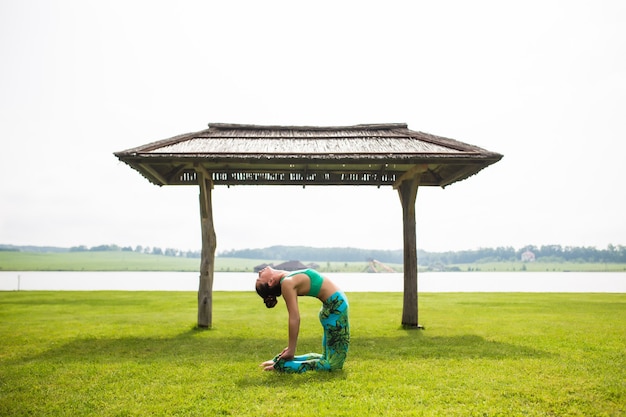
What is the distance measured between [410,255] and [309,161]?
4.30 metres

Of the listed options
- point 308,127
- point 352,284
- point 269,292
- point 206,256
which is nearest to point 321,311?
point 269,292

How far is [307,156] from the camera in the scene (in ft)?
39.3

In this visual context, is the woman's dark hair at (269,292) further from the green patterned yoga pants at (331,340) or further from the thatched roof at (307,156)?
the thatched roof at (307,156)

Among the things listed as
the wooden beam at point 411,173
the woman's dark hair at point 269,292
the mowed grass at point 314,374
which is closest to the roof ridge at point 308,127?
the wooden beam at point 411,173

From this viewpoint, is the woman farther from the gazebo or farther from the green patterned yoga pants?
the gazebo

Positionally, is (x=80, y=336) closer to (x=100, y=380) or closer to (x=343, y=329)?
(x=100, y=380)

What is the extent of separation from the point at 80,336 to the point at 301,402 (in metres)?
8.53

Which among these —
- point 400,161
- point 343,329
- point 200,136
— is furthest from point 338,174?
point 343,329

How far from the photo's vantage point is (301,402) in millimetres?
5977

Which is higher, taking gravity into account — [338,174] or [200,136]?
[200,136]

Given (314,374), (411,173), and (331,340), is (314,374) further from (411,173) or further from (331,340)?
(411,173)

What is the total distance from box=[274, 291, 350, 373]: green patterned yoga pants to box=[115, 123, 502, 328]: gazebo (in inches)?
211

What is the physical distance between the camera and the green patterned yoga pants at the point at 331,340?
23.9ft

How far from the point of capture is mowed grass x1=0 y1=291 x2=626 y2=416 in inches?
236
